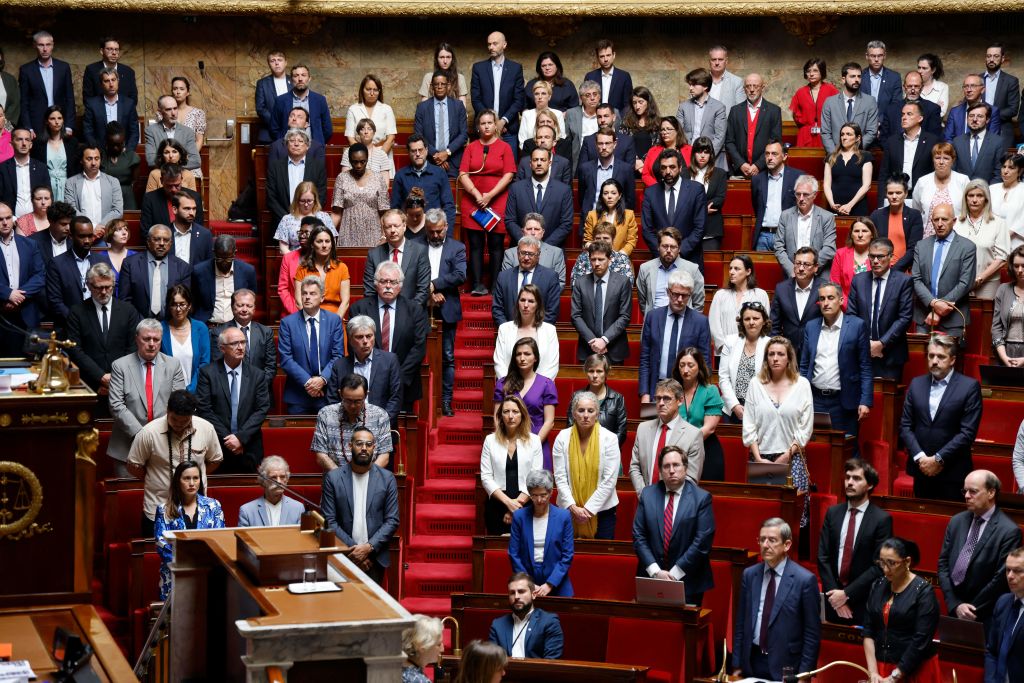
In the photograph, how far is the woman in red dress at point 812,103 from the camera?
8.91m

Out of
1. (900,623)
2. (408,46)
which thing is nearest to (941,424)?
(900,623)

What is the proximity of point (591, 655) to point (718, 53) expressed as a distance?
4696 mm

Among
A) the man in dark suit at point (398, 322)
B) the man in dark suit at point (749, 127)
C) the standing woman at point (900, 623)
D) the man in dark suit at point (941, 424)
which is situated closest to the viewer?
the standing woman at point (900, 623)

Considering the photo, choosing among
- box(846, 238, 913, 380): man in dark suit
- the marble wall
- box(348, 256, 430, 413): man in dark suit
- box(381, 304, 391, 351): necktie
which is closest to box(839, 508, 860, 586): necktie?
box(846, 238, 913, 380): man in dark suit

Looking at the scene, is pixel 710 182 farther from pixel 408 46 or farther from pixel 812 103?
pixel 408 46

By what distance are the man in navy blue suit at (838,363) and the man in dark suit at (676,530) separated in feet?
3.73

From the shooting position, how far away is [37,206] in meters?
7.19

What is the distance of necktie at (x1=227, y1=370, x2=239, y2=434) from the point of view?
19.3 feet

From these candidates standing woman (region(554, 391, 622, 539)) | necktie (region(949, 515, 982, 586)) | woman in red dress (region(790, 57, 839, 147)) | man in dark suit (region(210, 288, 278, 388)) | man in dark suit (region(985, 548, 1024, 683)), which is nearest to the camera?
man in dark suit (region(985, 548, 1024, 683))

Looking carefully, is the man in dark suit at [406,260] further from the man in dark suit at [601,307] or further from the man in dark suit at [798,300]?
the man in dark suit at [798,300]

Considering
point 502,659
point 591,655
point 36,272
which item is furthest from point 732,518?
point 36,272

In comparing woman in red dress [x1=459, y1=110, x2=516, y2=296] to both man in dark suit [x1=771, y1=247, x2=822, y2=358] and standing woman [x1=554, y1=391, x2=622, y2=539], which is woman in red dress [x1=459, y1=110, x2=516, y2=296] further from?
standing woman [x1=554, y1=391, x2=622, y2=539]

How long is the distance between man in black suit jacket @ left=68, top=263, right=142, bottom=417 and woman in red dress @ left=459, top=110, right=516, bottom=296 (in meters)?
2.01

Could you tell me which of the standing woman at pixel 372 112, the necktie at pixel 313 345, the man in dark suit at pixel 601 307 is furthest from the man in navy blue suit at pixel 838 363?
the standing woman at pixel 372 112
